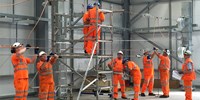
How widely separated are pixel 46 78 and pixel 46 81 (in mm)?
101

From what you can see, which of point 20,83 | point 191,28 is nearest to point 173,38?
point 191,28

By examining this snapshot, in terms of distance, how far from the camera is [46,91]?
36.0ft

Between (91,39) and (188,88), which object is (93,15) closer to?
(91,39)

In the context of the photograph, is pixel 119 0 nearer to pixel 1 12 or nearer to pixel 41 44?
pixel 41 44

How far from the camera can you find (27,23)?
628 inches

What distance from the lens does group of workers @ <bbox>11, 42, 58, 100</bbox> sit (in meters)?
10.1

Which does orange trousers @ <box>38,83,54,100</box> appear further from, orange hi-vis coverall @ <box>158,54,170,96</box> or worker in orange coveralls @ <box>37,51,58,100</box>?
orange hi-vis coverall @ <box>158,54,170,96</box>

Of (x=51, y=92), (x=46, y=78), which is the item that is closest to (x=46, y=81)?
(x=46, y=78)

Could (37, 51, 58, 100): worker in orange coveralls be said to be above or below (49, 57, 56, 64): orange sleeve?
below

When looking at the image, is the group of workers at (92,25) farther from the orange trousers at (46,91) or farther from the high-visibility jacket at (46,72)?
the orange trousers at (46,91)

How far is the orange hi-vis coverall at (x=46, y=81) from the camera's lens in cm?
1098

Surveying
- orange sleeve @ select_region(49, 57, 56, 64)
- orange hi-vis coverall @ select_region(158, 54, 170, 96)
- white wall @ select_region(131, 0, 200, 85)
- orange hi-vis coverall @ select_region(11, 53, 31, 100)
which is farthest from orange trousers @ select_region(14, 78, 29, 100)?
white wall @ select_region(131, 0, 200, 85)

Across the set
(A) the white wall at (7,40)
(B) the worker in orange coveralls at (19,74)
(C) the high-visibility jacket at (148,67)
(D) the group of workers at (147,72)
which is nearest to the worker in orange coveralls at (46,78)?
(B) the worker in orange coveralls at (19,74)

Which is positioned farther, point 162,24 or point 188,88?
point 162,24
